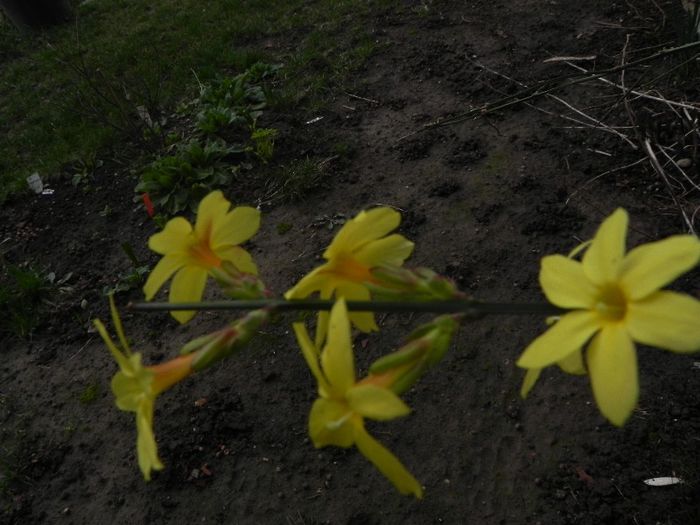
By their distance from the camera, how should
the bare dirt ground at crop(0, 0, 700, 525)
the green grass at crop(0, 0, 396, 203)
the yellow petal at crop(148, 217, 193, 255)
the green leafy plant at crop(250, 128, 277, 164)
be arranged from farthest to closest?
the green grass at crop(0, 0, 396, 203) < the green leafy plant at crop(250, 128, 277, 164) < the bare dirt ground at crop(0, 0, 700, 525) < the yellow petal at crop(148, 217, 193, 255)

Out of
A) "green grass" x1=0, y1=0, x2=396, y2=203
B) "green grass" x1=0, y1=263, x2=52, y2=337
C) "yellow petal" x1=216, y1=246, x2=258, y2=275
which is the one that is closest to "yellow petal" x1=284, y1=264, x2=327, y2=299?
"yellow petal" x1=216, y1=246, x2=258, y2=275

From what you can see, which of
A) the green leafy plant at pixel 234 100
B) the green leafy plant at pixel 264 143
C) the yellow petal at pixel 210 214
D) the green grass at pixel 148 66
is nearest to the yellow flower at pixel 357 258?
the yellow petal at pixel 210 214

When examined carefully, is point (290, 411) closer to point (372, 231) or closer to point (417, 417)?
point (417, 417)

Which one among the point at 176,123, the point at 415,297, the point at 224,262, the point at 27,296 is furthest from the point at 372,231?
the point at 176,123

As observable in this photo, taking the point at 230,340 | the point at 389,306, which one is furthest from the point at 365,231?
the point at 230,340

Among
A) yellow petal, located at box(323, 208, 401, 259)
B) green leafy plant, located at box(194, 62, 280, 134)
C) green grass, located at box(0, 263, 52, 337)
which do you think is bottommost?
green grass, located at box(0, 263, 52, 337)

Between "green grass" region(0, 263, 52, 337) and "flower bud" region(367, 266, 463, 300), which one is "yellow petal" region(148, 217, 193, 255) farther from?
"green grass" region(0, 263, 52, 337)

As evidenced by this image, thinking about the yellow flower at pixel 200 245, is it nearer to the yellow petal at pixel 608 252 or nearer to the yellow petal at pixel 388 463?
the yellow petal at pixel 388 463

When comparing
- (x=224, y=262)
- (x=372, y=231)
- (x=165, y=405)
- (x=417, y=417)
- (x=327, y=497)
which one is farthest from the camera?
(x=165, y=405)
